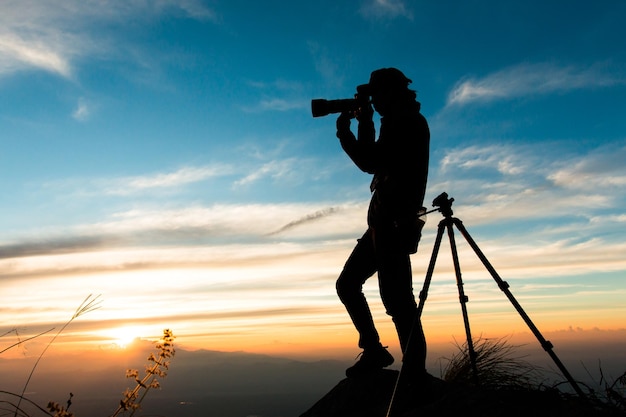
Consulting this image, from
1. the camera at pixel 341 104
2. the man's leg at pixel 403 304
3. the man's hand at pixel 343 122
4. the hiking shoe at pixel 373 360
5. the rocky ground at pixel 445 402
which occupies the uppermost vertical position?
the camera at pixel 341 104

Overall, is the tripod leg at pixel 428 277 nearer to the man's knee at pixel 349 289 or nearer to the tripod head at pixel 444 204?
the tripod head at pixel 444 204

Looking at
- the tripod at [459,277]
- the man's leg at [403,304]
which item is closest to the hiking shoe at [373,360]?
the man's leg at [403,304]

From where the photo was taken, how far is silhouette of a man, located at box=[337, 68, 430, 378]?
4581mm

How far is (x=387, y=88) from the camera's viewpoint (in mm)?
5016

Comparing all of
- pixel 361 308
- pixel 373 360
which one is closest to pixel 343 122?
pixel 361 308

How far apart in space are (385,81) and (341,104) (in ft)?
1.85

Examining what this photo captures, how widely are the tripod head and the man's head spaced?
1283mm

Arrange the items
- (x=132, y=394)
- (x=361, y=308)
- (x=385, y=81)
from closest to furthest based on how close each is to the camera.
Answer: (x=132, y=394) → (x=385, y=81) → (x=361, y=308)

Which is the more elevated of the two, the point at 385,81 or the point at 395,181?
the point at 385,81

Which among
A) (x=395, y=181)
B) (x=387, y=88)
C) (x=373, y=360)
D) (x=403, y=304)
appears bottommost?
(x=373, y=360)

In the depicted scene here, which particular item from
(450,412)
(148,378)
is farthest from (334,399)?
(148,378)

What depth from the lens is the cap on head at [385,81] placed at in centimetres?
500

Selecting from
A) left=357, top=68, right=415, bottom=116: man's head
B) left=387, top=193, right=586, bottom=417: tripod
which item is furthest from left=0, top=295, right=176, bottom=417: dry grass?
left=357, top=68, right=415, bottom=116: man's head

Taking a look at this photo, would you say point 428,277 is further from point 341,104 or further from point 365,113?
point 341,104
